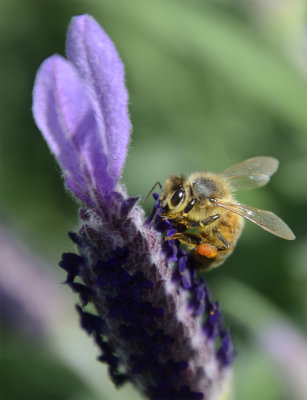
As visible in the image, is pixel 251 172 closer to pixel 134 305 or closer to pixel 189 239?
pixel 189 239

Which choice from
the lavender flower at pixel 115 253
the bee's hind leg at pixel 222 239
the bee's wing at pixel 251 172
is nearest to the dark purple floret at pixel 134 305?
the lavender flower at pixel 115 253

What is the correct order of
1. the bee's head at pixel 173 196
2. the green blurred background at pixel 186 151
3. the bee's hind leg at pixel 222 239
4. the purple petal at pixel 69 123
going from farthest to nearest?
the green blurred background at pixel 186 151 → the bee's hind leg at pixel 222 239 → the bee's head at pixel 173 196 → the purple petal at pixel 69 123

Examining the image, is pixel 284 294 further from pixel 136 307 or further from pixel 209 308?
pixel 136 307

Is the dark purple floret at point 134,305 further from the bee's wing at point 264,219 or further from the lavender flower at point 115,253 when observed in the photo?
the bee's wing at point 264,219

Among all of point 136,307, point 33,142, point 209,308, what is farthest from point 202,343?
point 33,142

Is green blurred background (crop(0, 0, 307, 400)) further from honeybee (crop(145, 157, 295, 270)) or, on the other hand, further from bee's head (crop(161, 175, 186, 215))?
bee's head (crop(161, 175, 186, 215))
